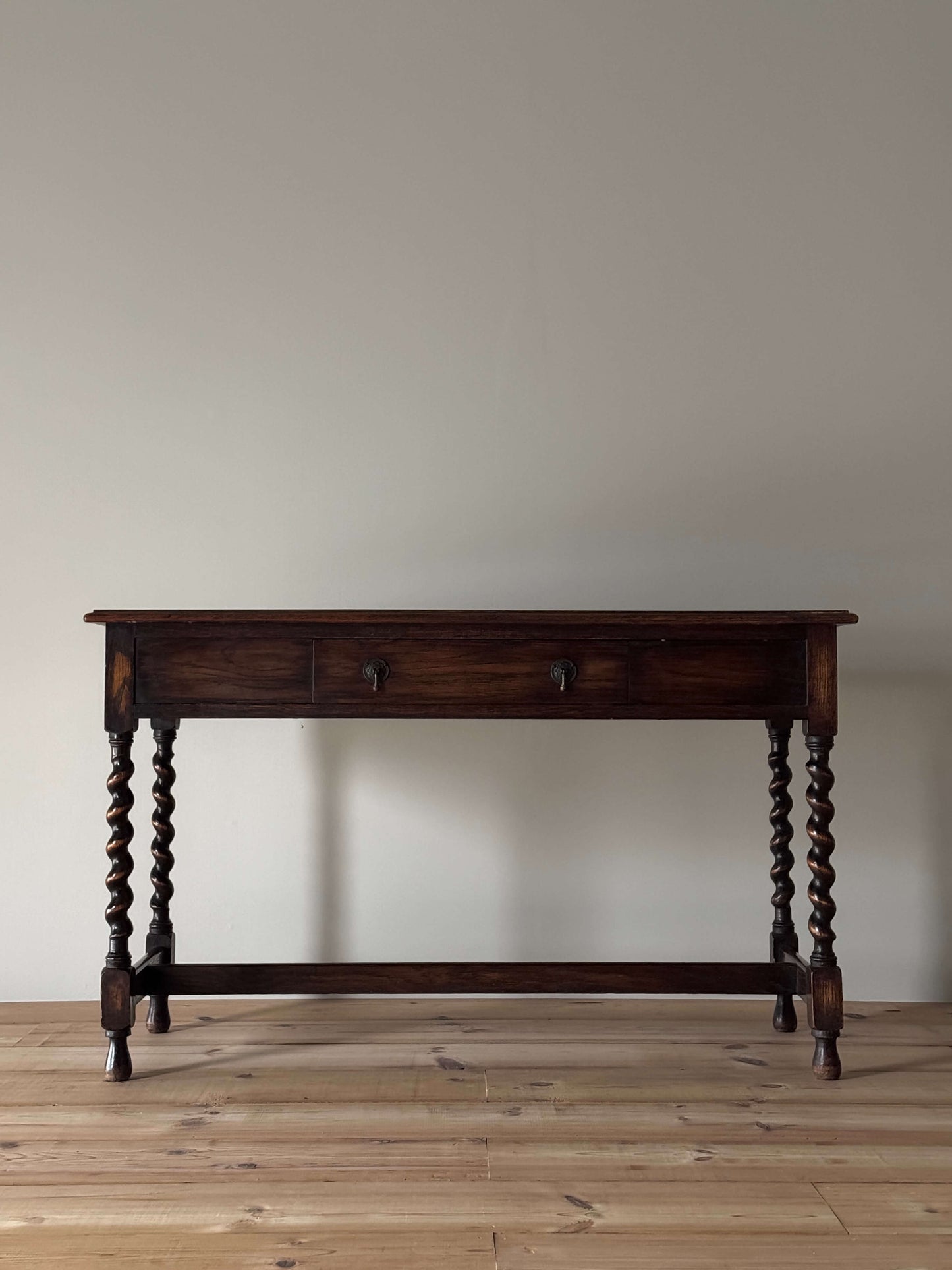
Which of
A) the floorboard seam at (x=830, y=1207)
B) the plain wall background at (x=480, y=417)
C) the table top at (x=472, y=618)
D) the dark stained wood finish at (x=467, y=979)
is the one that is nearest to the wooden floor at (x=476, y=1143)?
the floorboard seam at (x=830, y=1207)

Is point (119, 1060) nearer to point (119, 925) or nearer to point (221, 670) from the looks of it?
point (119, 925)

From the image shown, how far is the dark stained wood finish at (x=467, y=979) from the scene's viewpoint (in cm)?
210

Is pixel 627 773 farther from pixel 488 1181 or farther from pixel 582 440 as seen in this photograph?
pixel 488 1181

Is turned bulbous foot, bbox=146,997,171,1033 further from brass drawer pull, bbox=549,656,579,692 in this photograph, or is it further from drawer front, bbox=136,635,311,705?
brass drawer pull, bbox=549,656,579,692

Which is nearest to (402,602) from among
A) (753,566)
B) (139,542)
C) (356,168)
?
(139,542)

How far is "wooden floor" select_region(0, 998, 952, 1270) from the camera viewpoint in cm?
147

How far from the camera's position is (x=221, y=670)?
2.08m

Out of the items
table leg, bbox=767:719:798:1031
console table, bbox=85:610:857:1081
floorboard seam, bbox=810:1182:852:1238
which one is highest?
console table, bbox=85:610:857:1081

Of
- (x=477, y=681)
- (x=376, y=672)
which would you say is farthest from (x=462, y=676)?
(x=376, y=672)

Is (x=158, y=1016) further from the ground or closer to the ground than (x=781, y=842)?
closer to the ground

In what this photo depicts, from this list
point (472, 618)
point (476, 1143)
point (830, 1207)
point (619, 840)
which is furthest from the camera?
point (619, 840)

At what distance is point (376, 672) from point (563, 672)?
36 centimetres

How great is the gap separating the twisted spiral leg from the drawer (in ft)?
1.70

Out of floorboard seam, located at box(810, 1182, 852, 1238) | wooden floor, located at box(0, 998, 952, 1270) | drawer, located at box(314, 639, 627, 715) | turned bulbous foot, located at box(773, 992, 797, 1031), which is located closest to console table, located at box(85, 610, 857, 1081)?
drawer, located at box(314, 639, 627, 715)
